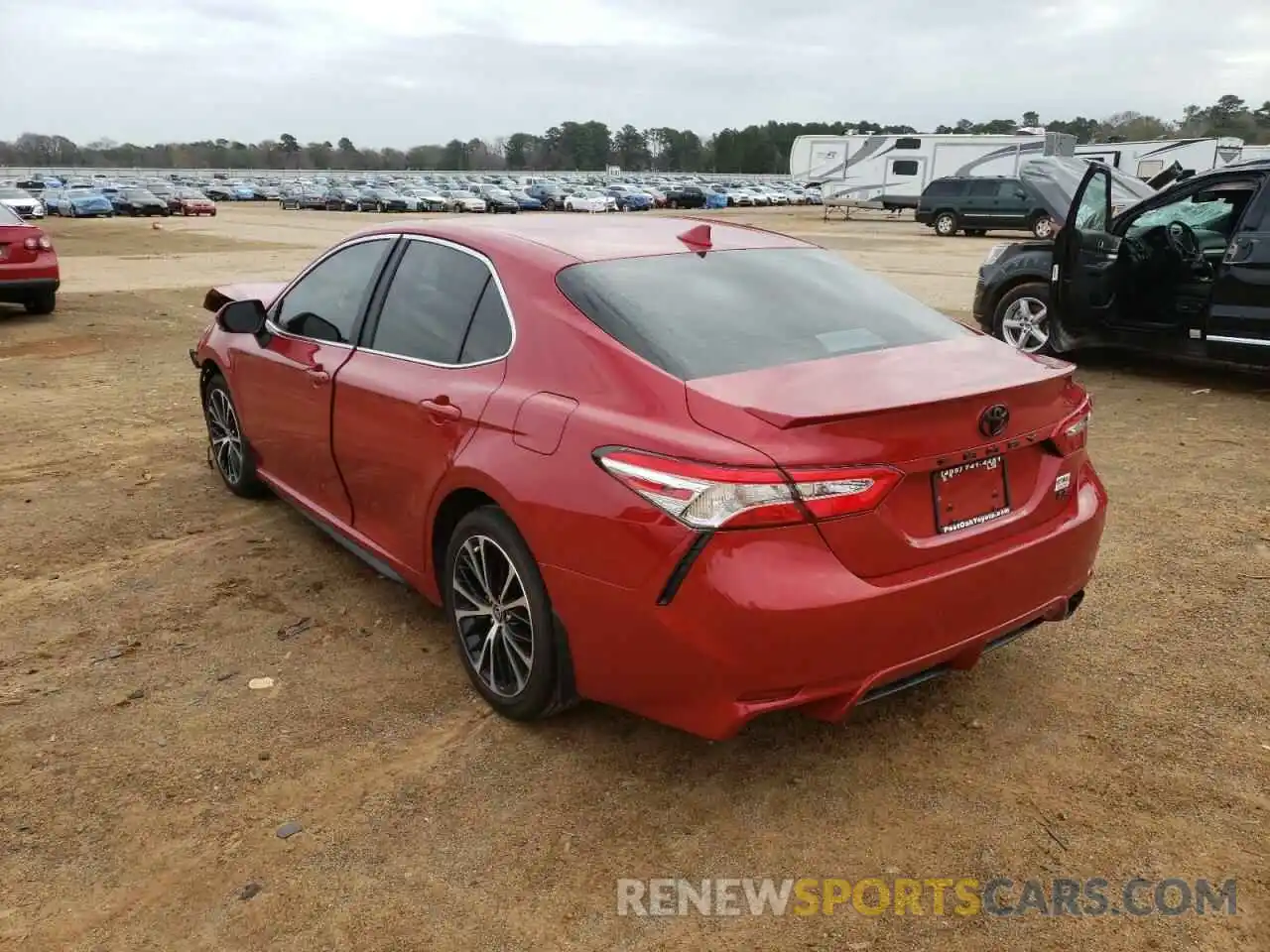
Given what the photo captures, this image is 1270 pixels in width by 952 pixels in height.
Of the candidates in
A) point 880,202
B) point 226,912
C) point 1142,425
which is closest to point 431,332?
point 226,912

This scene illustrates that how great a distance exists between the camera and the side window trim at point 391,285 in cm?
327

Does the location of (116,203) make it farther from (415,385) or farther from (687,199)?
(415,385)

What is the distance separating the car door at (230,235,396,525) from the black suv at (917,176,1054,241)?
30.4 m

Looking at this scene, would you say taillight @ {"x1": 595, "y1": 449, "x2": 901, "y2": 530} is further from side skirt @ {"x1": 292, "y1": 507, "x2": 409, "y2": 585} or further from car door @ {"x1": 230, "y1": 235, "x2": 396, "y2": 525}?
car door @ {"x1": 230, "y1": 235, "x2": 396, "y2": 525}

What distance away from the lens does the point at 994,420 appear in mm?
2789

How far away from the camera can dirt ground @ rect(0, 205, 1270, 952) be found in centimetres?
248

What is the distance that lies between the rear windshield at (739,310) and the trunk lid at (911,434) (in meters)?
0.14

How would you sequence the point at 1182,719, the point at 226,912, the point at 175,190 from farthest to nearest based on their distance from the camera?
the point at 175,190 → the point at 1182,719 → the point at 226,912

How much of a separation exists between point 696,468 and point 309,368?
7.78ft

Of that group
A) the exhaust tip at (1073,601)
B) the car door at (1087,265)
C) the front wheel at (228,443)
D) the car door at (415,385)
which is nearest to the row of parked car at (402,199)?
the front wheel at (228,443)

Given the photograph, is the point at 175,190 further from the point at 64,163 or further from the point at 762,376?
the point at 64,163

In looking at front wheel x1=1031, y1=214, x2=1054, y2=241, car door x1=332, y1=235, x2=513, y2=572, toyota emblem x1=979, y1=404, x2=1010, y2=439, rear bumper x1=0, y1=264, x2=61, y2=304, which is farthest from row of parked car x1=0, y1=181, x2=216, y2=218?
toyota emblem x1=979, y1=404, x2=1010, y2=439

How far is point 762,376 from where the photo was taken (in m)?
2.83

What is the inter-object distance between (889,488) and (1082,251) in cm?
681
